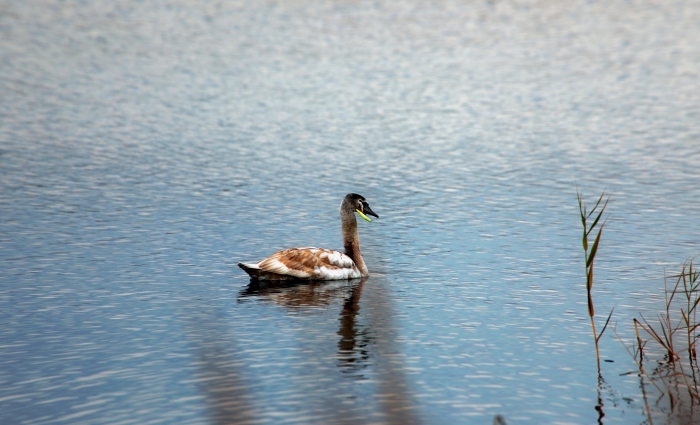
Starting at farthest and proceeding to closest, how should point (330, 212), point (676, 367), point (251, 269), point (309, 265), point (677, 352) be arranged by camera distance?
point (330, 212) < point (309, 265) < point (251, 269) < point (677, 352) < point (676, 367)

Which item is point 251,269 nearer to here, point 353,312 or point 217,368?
point 353,312

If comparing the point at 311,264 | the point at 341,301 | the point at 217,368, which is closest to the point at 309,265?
the point at 311,264

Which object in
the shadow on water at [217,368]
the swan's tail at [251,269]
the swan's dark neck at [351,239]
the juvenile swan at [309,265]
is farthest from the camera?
the swan's dark neck at [351,239]

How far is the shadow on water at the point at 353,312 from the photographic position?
1124 centimetres

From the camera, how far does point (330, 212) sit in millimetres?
22594

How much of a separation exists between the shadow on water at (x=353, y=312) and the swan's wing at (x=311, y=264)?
6.9 inches

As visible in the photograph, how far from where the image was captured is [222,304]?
14789mm

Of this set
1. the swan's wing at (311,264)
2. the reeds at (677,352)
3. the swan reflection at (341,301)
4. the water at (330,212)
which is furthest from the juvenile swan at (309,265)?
the reeds at (677,352)

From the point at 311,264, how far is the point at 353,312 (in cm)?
228

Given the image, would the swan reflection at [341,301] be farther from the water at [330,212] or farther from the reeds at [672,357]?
the reeds at [672,357]

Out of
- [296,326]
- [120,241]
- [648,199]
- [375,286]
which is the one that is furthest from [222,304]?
[648,199]

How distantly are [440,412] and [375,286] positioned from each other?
21.1 ft

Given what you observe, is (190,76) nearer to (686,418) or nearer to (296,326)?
(296,326)

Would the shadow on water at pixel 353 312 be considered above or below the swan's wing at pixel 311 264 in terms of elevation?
below
